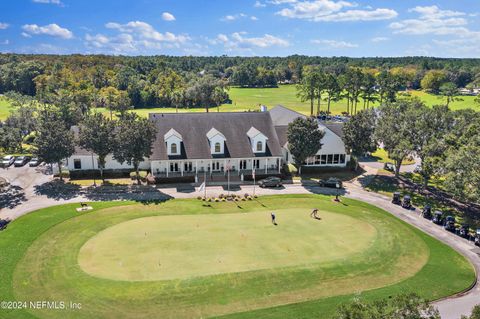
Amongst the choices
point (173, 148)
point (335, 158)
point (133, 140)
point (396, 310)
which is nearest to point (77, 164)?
point (133, 140)

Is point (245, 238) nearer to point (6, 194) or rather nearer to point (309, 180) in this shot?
point (309, 180)

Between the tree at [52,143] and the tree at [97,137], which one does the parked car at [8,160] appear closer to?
the tree at [52,143]

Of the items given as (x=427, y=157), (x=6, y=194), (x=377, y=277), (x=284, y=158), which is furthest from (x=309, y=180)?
(x=6, y=194)

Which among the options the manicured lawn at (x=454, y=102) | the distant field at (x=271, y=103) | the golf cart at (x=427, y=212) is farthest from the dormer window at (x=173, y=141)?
the manicured lawn at (x=454, y=102)

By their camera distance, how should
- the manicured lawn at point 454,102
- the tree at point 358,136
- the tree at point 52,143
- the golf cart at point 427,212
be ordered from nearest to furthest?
1. the golf cart at point 427,212
2. the tree at point 52,143
3. the tree at point 358,136
4. the manicured lawn at point 454,102

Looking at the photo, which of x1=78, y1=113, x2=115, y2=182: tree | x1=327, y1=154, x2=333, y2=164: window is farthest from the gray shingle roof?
x1=327, y1=154, x2=333, y2=164: window

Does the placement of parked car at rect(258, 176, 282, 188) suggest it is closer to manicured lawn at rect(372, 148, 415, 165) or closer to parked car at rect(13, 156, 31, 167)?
manicured lawn at rect(372, 148, 415, 165)
